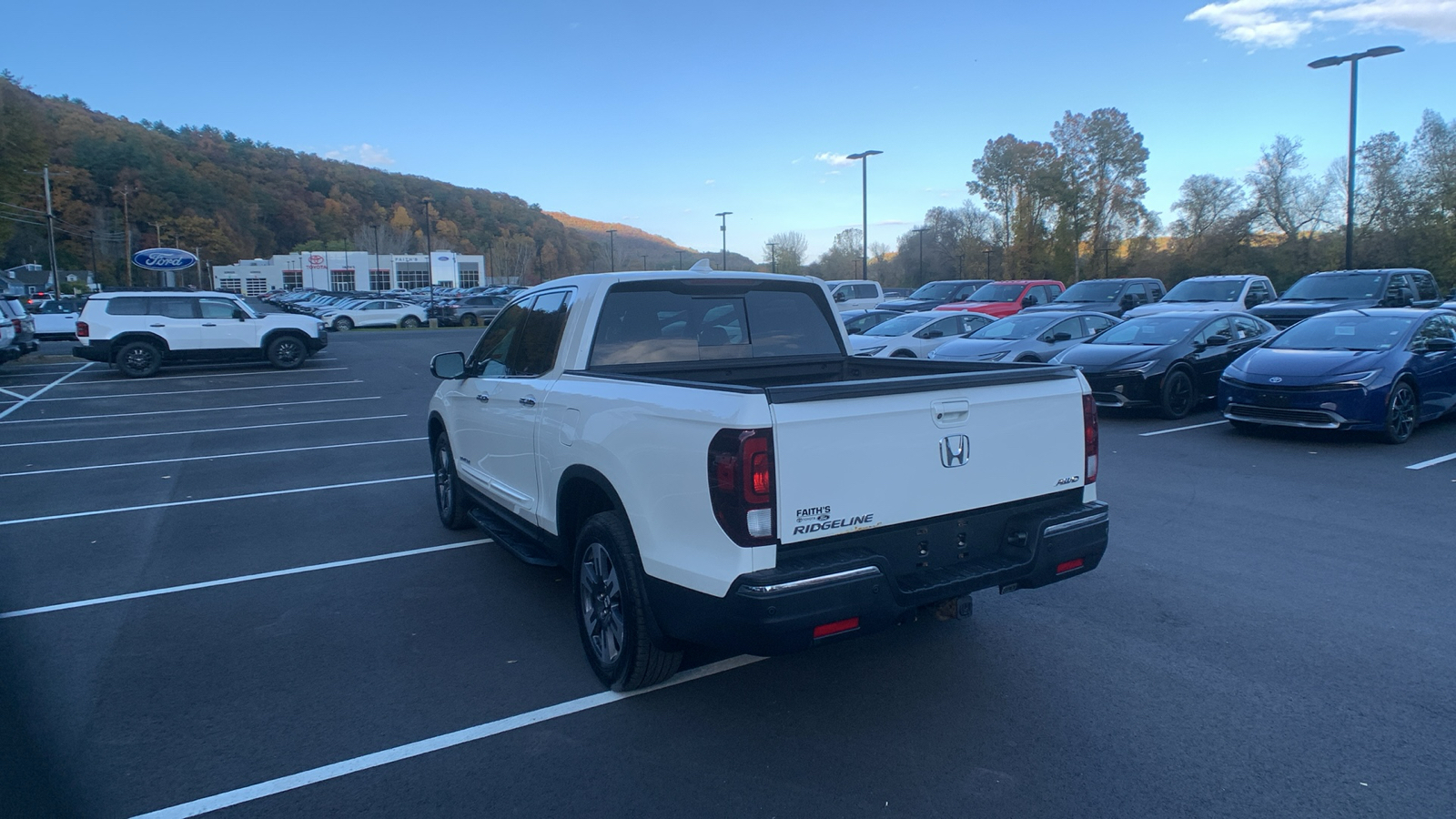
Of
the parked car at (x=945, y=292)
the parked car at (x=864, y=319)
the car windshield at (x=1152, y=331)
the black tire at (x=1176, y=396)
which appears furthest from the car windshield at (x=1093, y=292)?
the black tire at (x=1176, y=396)

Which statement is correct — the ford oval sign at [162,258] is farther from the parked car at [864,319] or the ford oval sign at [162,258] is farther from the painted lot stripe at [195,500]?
the painted lot stripe at [195,500]

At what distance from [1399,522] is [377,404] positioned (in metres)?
14.2

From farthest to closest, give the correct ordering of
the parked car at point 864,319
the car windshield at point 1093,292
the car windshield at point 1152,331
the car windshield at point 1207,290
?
the car windshield at point 1093,292
the car windshield at point 1207,290
the parked car at point 864,319
the car windshield at point 1152,331

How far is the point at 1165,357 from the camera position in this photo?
11859 mm

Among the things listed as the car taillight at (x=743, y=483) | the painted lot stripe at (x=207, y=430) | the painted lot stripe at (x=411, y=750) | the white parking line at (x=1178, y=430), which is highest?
the car taillight at (x=743, y=483)

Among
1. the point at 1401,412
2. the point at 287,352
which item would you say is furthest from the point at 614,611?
the point at 287,352

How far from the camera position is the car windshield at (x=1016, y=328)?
49.0 feet

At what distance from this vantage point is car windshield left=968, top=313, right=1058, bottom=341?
1495 centimetres

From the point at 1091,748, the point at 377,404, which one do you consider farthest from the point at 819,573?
the point at 377,404

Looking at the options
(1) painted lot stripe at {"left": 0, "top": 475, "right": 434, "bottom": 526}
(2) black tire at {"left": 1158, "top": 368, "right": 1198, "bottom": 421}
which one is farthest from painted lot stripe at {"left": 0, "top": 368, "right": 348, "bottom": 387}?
(2) black tire at {"left": 1158, "top": 368, "right": 1198, "bottom": 421}

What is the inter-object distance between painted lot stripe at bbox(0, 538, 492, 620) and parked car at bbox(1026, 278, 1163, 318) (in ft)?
62.1

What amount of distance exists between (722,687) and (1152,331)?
434 inches

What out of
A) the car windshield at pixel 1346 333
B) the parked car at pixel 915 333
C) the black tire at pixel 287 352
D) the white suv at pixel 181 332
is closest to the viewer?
the car windshield at pixel 1346 333

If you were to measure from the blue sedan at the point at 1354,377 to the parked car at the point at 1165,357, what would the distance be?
3.49 ft
